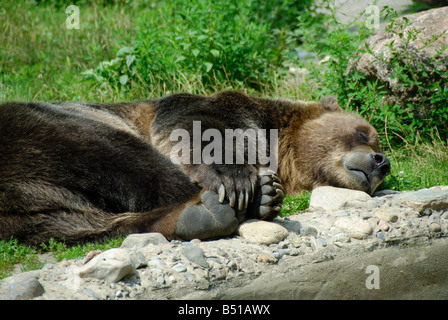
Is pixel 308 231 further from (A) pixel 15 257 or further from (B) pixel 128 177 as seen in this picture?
(A) pixel 15 257

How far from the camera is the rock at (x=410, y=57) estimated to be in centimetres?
654

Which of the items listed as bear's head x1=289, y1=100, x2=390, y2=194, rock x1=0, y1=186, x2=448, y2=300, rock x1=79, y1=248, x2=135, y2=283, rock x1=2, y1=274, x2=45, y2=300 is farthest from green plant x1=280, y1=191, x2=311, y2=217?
rock x1=2, y1=274, x2=45, y2=300

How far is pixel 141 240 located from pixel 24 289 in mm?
1063

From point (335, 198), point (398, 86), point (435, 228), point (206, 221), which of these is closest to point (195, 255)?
point (206, 221)

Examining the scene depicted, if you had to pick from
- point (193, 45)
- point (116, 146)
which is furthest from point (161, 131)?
point (193, 45)

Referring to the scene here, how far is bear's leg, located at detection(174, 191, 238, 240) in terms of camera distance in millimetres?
3916

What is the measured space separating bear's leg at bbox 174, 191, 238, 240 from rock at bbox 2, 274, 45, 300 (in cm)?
120

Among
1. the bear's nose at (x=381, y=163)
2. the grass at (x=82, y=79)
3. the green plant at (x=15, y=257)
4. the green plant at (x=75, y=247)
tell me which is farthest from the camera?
the bear's nose at (x=381, y=163)

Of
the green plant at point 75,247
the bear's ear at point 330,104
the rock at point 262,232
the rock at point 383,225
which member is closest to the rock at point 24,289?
the green plant at point 75,247

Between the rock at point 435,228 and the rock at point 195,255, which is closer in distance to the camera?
the rock at point 195,255

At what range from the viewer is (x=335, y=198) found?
5125 mm

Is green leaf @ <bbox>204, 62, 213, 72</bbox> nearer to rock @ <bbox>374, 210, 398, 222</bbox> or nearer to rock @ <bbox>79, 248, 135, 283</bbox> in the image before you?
rock @ <bbox>374, 210, 398, 222</bbox>

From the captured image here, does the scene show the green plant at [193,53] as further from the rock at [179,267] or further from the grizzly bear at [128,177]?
the rock at [179,267]

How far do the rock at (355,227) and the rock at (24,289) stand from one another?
246 cm
